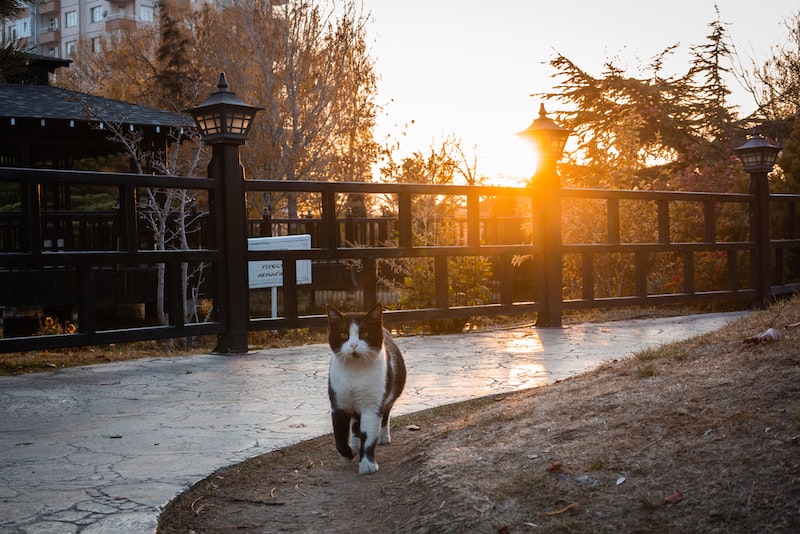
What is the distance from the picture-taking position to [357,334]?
3.51 meters

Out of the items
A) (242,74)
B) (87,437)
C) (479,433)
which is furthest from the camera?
(242,74)

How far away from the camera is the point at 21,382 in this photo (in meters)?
5.64

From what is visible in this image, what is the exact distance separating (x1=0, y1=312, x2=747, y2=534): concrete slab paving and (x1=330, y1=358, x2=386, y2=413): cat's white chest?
22.8 inches

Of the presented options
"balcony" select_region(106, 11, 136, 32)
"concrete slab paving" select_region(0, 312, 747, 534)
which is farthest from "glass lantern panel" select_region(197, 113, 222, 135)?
"balcony" select_region(106, 11, 136, 32)

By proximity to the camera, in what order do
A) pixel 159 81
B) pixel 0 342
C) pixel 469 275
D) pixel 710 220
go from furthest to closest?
pixel 159 81
pixel 710 220
pixel 469 275
pixel 0 342

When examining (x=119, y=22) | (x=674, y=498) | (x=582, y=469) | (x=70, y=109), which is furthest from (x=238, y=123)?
(x=119, y=22)

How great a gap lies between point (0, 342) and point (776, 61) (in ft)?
68.4

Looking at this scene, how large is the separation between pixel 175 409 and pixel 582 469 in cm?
275

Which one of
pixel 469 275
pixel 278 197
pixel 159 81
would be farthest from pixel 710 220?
pixel 159 81

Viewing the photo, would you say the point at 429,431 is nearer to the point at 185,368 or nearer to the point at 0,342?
the point at 185,368

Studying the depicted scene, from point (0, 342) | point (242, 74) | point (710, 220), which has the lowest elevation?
point (0, 342)

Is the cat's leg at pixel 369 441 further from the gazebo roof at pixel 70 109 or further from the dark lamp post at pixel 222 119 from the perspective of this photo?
the gazebo roof at pixel 70 109

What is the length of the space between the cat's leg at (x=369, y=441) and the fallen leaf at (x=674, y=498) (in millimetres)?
1376

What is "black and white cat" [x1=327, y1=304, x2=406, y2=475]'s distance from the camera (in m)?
3.49
